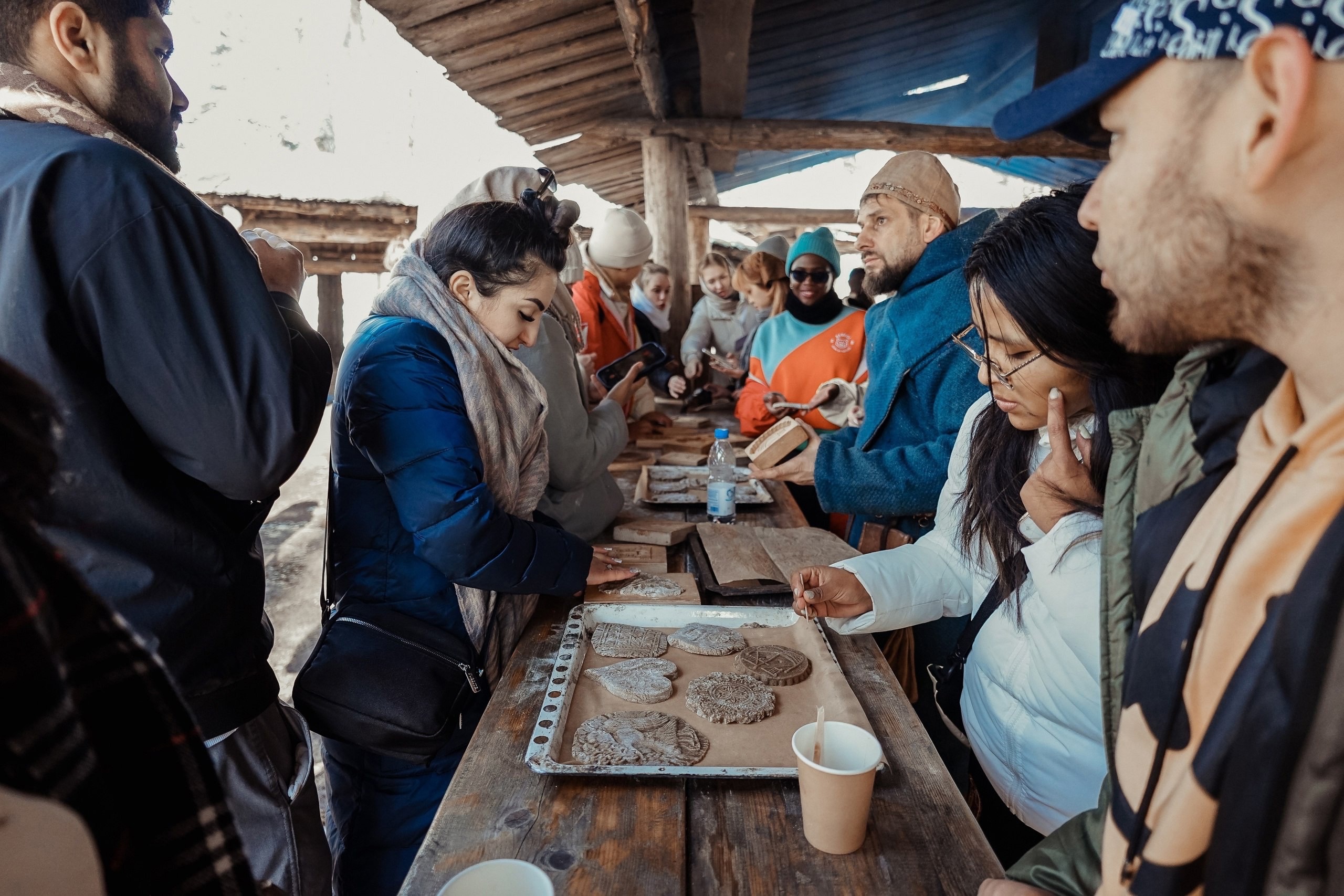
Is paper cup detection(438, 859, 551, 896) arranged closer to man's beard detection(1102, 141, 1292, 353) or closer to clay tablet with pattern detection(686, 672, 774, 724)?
clay tablet with pattern detection(686, 672, 774, 724)

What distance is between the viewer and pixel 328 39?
Result: 125ft

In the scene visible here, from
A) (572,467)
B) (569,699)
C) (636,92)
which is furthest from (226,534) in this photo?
(636,92)

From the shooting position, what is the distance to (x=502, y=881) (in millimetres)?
790

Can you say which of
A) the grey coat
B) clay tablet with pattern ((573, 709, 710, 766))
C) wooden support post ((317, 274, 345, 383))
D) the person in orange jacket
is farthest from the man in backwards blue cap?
wooden support post ((317, 274, 345, 383))

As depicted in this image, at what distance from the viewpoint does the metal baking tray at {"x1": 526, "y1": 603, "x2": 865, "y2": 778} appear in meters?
1.13

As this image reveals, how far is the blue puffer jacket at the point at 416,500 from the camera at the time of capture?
157cm

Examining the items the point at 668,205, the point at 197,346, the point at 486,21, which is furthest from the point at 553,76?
the point at 197,346

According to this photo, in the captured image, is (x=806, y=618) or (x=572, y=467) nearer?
(x=806, y=618)

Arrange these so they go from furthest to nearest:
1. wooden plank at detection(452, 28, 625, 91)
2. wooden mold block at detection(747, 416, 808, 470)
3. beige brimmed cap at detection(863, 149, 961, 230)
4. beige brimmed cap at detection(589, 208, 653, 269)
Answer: beige brimmed cap at detection(589, 208, 653, 269)
wooden plank at detection(452, 28, 625, 91)
wooden mold block at detection(747, 416, 808, 470)
beige brimmed cap at detection(863, 149, 961, 230)

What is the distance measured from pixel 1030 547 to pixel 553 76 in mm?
4518

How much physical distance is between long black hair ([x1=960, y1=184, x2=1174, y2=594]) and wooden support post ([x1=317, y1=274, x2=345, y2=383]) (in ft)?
31.6

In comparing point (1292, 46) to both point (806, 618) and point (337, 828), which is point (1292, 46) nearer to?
point (806, 618)

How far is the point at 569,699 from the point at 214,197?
7.87 meters

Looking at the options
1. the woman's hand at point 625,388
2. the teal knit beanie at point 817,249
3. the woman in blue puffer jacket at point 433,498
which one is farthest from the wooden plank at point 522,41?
the woman in blue puffer jacket at point 433,498
